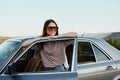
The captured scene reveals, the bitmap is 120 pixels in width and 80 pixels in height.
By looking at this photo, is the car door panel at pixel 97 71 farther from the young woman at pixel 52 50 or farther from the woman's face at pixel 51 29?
the woman's face at pixel 51 29

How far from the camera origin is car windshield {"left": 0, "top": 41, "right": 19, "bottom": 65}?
18.2ft

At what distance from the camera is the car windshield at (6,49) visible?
5.53 metres

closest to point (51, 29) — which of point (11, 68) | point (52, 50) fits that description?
point (52, 50)

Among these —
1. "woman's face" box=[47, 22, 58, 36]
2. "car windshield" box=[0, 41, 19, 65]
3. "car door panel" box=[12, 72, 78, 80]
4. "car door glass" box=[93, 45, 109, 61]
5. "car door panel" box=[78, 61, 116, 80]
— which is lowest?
"car door panel" box=[78, 61, 116, 80]

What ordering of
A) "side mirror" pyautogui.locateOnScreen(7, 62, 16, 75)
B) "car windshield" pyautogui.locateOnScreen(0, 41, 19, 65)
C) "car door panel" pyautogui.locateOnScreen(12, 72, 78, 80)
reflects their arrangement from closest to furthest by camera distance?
1. "side mirror" pyautogui.locateOnScreen(7, 62, 16, 75)
2. "car door panel" pyautogui.locateOnScreen(12, 72, 78, 80)
3. "car windshield" pyautogui.locateOnScreen(0, 41, 19, 65)

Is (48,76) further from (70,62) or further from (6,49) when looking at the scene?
(6,49)

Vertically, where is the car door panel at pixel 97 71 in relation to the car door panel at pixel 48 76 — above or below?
below

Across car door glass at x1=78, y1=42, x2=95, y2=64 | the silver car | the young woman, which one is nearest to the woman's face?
the young woman

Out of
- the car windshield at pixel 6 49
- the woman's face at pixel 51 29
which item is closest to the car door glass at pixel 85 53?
the woman's face at pixel 51 29

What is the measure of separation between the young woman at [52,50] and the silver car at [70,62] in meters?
0.07

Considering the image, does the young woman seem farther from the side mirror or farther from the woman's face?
the side mirror

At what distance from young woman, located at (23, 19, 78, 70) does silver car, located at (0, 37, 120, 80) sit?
7 cm

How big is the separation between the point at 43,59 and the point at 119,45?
2292 centimetres

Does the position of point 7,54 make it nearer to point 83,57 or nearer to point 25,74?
point 25,74
